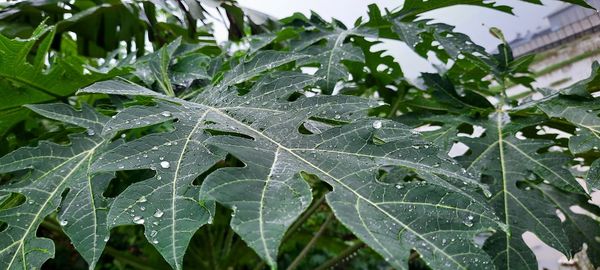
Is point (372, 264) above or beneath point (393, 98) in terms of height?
beneath

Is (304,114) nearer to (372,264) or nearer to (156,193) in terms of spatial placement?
(156,193)

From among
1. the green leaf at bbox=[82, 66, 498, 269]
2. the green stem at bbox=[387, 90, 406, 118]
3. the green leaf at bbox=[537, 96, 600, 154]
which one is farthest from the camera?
the green stem at bbox=[387, 90, 406, 118]

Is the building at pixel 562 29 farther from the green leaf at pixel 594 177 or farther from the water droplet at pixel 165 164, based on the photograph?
the water droplet at pixel 165 164

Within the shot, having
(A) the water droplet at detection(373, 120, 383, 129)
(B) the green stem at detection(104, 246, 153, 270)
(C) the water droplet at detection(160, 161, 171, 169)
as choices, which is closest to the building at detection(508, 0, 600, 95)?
(A) the water droplet at detection(373, 120, 383, 129)

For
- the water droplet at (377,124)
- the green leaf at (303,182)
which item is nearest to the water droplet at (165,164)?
the green leaf at (303,182)

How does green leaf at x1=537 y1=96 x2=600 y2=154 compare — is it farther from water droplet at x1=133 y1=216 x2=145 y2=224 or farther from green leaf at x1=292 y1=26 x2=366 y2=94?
water droplet at x1=133 y1=216 x2=145 y2=224

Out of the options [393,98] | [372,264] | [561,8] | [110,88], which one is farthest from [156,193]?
[372,264]

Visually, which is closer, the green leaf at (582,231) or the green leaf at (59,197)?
the green leaf at (59,197)

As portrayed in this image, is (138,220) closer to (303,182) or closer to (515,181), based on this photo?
(303,182)
